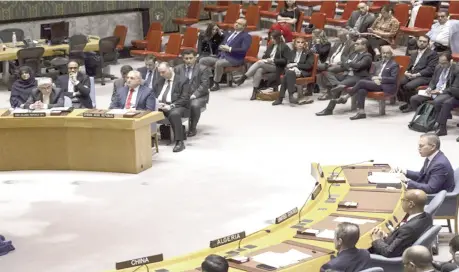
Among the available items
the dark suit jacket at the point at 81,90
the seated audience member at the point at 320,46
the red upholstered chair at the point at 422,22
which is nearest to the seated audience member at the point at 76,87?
the dark suit jacket at the point at 81,90

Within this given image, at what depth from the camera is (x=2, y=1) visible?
1930 cm

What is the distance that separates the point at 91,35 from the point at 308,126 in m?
7.64

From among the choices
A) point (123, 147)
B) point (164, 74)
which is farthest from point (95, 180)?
point (164, 74)

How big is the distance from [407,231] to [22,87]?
7297 millimetres

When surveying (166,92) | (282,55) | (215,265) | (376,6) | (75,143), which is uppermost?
(376,6)

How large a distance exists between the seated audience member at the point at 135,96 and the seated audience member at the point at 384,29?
6.18m

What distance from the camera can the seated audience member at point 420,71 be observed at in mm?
14227

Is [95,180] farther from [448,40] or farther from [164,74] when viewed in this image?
[448,40]

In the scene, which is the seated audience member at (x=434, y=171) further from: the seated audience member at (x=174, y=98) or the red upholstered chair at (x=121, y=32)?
the red upholstered chair at (x=121, y=32)

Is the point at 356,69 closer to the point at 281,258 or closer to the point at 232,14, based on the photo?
the point at 232,14

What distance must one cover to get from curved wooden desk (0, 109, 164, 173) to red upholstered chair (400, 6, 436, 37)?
7.53 metres

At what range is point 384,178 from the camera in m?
8.82

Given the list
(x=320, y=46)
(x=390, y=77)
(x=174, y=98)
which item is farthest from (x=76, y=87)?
(x=320, y=46)

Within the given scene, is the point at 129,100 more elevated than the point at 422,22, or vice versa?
the point at 422,22
